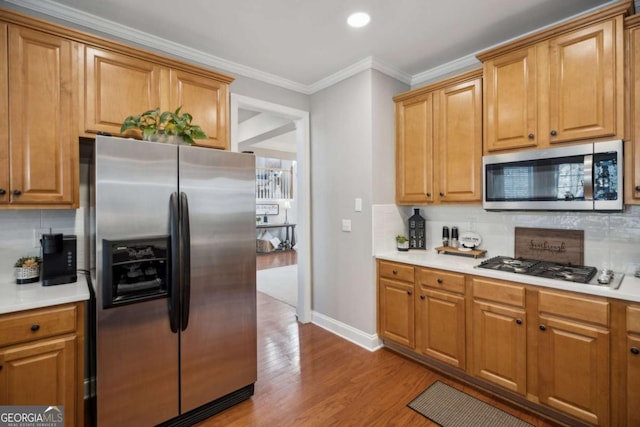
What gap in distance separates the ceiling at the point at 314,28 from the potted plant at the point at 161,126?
775mm

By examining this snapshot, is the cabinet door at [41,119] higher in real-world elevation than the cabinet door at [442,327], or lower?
higher

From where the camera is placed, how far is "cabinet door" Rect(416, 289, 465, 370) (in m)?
2.38

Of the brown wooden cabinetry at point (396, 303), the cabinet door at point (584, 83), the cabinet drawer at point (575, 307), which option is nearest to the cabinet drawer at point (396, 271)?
the brown wooden cabinetry at point (396, 303)

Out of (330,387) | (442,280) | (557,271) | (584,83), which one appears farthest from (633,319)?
(330,387)

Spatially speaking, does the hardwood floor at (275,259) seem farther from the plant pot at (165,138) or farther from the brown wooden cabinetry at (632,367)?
the brown wooden cabinetry at (632,367)

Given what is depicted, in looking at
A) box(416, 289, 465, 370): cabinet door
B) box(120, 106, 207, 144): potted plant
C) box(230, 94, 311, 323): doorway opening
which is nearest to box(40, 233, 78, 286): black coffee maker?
box(120, 106, 207, 144): potted plant

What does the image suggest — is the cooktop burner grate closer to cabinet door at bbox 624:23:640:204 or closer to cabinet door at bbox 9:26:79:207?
cabinet door at bbox 624:23:640:204

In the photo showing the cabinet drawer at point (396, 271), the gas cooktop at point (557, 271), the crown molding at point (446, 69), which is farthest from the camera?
the crown molding at point (446, 69)

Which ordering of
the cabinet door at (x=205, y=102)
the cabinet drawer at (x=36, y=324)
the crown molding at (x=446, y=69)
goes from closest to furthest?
the cabinet drawer at (x=36, y=324) → the cabinet door at (x=205, y=102) → the crown molding at (x=446, y=69)

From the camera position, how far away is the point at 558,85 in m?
2.11

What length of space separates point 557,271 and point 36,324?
3160 mm

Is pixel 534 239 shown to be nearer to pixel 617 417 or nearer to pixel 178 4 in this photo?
pixel 617 417

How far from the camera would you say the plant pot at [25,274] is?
192 centimetres

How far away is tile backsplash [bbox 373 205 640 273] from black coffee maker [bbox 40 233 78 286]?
7.77 feet
